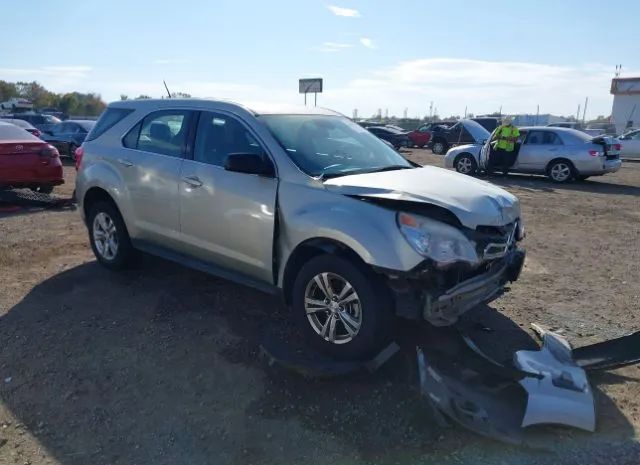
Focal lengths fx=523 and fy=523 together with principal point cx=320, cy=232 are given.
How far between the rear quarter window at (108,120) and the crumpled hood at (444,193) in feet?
9.23

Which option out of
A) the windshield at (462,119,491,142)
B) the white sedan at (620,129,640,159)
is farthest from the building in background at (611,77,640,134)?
the windshield at (462,119,491,142)

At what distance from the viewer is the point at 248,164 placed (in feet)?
12.8

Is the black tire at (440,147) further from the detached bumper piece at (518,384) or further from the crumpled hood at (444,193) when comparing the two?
the detached bumper piece at (518,384)

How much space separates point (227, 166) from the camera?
12.9 ft

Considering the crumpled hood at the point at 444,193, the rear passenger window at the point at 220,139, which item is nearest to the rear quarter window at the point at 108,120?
the rear passenger window at the point at 220,139

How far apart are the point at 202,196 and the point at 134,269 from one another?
1.72 meters

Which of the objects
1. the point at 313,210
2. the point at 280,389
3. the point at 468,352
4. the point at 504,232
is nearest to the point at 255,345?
the point at 280,389

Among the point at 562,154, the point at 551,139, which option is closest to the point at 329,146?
the point at 562,154

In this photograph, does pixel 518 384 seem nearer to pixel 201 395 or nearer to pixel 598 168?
pixel 201 395

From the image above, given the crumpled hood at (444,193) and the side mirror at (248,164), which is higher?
the side mirror at (248,164)

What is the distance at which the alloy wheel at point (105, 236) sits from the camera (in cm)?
550

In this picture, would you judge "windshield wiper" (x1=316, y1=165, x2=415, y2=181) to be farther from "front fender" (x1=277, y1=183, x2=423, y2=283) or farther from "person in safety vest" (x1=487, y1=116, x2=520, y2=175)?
"person in safety vest" (x1=487, y1=116, x2=520, y2=175)

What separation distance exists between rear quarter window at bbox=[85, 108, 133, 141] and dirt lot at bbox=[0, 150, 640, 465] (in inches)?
59.0

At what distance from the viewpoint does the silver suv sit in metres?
3.38
